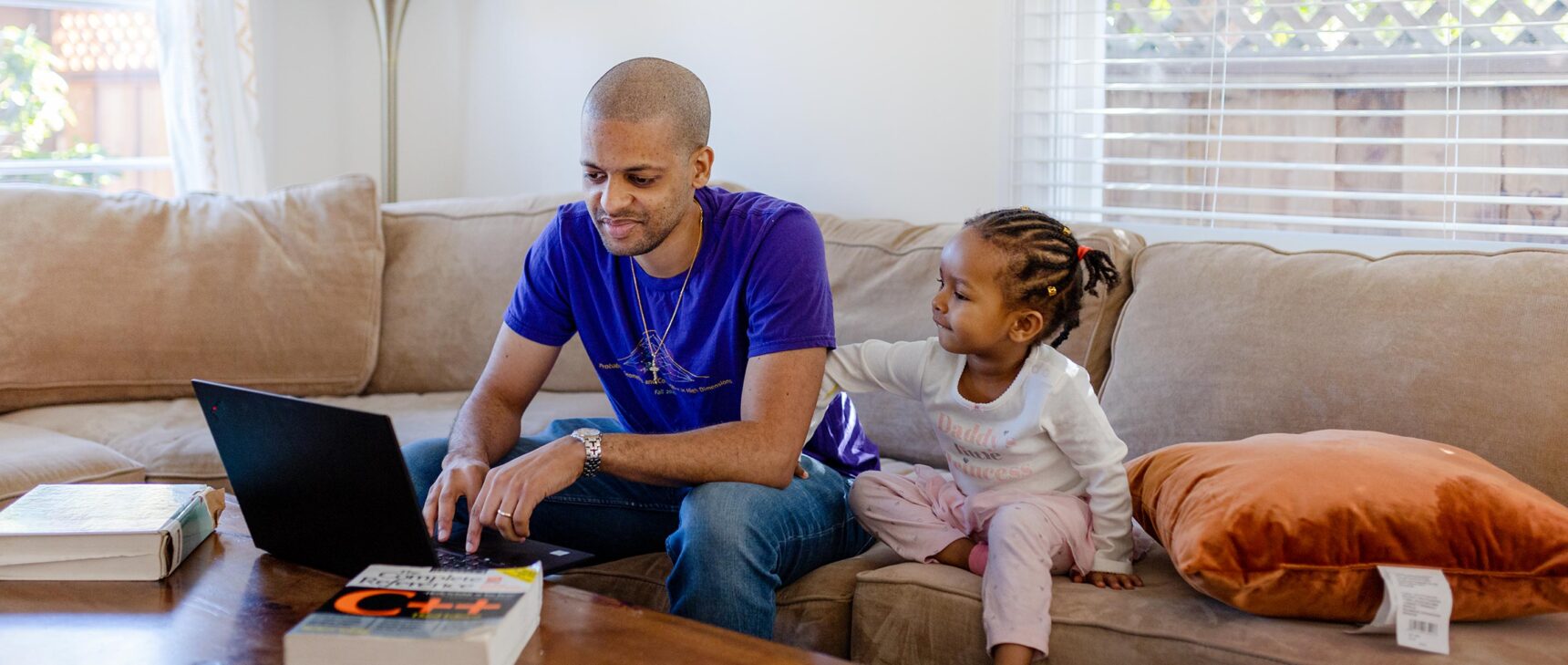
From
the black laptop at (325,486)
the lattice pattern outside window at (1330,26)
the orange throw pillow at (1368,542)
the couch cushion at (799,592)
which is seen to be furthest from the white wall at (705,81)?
the black laptop at (325,486)

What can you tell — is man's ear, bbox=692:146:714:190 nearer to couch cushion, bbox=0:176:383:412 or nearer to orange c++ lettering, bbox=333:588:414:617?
orange c++ lettering, bbox=333:588:414:617

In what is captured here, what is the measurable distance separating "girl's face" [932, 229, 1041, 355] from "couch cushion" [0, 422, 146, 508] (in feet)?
4.77

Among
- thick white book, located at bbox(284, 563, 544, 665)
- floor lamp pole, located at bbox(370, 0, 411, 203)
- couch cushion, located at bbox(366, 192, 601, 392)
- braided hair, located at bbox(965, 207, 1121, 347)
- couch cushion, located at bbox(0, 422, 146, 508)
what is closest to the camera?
thick white book, located at bbox(284, 563, 544, 665)

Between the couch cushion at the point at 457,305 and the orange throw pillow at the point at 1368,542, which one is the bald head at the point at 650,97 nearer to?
the orange throw pillow at the point at 1368,542

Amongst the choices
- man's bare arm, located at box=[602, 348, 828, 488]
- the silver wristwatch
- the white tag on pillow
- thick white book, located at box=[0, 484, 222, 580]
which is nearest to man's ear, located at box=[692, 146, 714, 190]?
man's bare arm, located at box=[602, 348, 828, 488]

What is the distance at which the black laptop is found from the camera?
126 cm

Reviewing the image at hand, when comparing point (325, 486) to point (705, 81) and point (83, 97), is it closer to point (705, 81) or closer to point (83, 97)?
point (705, 81)

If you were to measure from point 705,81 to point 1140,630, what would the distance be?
206 centimetres

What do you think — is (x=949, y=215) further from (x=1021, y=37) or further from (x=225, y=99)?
(x=225, y=99)

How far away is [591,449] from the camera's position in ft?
5.16

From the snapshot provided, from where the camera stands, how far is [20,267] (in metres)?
2.53

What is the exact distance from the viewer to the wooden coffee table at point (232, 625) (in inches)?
46.2

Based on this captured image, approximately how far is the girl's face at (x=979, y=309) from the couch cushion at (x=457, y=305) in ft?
3.97

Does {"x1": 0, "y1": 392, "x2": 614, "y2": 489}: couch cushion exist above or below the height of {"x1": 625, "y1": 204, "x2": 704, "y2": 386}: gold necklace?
below
